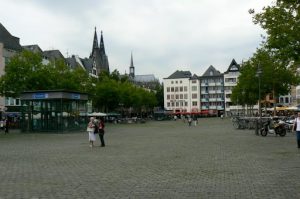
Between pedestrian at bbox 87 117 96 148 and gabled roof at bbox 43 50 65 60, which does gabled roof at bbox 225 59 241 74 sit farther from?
pedestrian at bbox 87 117 96 148

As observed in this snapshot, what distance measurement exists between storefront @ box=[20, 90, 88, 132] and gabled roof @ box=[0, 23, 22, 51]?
3820 centimetres

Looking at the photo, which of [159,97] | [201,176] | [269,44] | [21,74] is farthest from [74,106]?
[159,97]

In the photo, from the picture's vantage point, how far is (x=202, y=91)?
590 ft

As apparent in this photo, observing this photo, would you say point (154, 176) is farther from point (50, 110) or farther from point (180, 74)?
point (180, 74)

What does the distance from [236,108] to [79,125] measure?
126 m

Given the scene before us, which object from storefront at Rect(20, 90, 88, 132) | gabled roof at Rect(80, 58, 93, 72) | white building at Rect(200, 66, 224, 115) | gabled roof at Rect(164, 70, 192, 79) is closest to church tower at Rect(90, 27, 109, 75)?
gabled roof at Rect(80, 58, 93, 72)

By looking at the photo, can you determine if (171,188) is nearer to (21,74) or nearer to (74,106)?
(74,106)

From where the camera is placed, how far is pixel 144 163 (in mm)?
16719

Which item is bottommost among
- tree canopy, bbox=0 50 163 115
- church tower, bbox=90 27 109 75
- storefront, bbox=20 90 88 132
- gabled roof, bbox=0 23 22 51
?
storefront, bbox=20 90 88 132

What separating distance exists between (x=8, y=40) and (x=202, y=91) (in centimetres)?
10648

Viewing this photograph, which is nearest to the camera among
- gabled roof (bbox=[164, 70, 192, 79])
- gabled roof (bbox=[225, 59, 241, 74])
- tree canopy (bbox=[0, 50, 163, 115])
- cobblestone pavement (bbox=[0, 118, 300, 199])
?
cobblestone pavement (bbox=[0, 118, 300, 199])

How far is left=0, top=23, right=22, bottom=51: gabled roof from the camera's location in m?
81.0


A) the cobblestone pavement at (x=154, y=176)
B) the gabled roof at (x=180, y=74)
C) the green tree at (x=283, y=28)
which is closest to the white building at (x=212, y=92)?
the gabled roof at (x=180, y=74)

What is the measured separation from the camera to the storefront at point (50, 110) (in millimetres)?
44031
